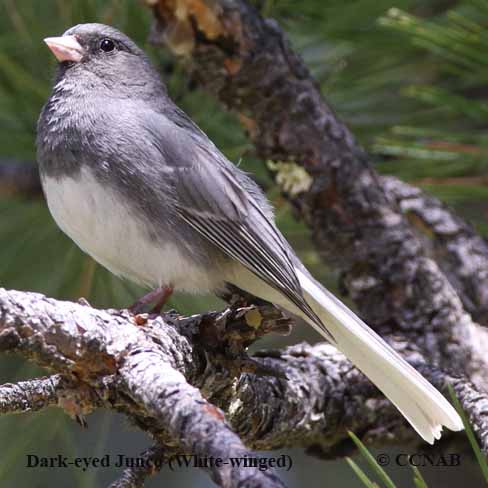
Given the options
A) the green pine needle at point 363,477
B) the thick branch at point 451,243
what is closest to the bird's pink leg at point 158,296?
the thick branch at point 451,243

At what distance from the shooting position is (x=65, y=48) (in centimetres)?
243

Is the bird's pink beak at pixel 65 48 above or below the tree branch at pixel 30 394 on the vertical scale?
above

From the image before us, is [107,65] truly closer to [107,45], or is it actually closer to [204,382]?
[107,45]

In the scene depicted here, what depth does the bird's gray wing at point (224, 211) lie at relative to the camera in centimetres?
221

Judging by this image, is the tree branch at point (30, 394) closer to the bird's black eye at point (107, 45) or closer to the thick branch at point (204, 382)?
the thick branch at point (204, 382)

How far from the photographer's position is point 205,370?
1671mm

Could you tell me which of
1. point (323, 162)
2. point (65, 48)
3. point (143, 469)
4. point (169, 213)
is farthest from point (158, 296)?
point (143, 469)

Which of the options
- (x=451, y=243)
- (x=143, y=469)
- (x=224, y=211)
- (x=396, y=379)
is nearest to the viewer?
(x=143, y=469)

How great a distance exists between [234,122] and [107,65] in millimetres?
495

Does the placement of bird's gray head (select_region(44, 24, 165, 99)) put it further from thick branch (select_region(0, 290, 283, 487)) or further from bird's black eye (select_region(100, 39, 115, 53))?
thick branch (select_region(0, 290, 283, 487))

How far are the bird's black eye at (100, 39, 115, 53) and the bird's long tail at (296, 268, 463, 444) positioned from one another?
3.50 ft

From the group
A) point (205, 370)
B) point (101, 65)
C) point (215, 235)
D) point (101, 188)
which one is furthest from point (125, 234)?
point (101, 65)

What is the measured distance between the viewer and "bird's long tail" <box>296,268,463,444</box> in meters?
2.01

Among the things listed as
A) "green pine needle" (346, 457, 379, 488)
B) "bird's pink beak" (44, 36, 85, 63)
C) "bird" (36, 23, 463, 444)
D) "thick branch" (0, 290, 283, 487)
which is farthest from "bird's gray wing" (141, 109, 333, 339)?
"green pine needle" (346, 457, 379, 488)
